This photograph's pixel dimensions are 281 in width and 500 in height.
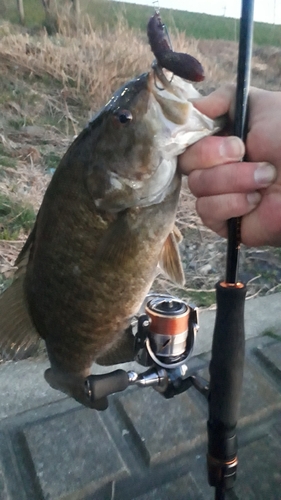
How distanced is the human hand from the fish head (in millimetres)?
46

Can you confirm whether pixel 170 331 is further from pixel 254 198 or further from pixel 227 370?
pixel 254 198

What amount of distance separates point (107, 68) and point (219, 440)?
622cm

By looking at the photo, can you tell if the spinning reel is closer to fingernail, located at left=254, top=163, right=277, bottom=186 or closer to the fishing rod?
the fishing rod

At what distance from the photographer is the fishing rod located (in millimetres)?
1239

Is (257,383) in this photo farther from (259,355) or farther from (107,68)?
(107,68)

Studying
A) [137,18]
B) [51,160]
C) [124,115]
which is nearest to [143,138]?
[124,115]

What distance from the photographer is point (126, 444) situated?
1.88 m

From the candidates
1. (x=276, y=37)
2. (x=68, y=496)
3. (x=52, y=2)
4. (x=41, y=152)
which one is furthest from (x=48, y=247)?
(x=276, y=37)

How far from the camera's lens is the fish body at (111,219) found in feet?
3.78

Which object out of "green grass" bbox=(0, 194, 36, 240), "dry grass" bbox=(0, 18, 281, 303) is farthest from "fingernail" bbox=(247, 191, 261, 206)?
"dry grass" bbox=(0, 18, 281, 303)

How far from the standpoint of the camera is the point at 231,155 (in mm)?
1105

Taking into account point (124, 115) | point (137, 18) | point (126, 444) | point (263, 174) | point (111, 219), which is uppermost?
point (137, 18)

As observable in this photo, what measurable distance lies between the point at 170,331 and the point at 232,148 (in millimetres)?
624

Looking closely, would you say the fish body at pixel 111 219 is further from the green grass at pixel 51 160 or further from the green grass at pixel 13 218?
the green grass at pixel 51 160
